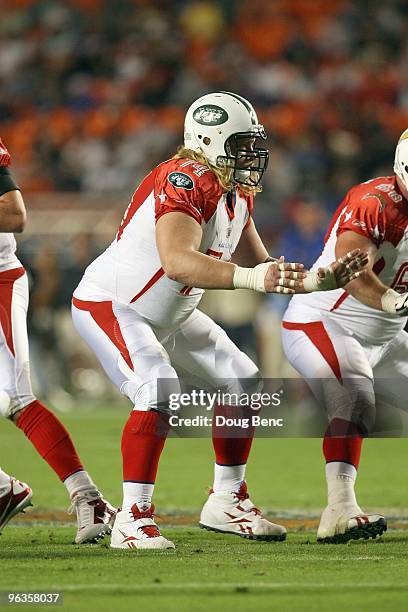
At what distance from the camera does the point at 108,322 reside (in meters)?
5.08

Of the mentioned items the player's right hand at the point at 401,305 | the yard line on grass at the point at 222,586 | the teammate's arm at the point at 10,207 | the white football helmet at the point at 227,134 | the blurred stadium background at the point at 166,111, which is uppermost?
the blurred stadium background at the point at 166,111

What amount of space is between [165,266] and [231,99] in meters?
0.93

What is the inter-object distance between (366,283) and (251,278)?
0.76 m

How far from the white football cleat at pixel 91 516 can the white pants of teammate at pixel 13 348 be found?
476mm

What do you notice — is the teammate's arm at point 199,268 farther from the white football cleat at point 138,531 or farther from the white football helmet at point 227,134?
the white football cleat at point 138,531

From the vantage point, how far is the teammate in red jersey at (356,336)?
5.08 meters

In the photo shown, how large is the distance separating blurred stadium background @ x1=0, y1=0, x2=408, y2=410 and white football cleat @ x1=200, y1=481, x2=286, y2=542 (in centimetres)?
609

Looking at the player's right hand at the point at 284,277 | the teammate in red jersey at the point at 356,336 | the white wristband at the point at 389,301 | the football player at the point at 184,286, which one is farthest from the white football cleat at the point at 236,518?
the player's right hand at the point at 284,277

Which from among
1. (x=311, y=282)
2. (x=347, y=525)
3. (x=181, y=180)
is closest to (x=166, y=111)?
(x=181, y=180)

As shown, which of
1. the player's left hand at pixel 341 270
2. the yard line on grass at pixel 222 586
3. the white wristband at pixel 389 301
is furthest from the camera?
the white wristband at pixel 389 301

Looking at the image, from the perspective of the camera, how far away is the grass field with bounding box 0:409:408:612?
12.3 feet

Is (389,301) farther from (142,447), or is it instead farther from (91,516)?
(91,516)

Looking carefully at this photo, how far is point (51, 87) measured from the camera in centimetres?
1548

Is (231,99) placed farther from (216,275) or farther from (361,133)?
(361,133)
